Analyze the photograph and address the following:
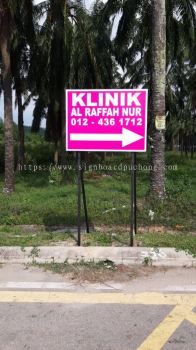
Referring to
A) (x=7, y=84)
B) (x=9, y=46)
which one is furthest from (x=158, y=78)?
(x=9, y=46)

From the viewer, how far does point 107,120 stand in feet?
20.3

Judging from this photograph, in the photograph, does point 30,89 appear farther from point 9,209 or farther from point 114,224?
point 114,224

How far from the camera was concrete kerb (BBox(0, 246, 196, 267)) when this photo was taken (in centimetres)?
581

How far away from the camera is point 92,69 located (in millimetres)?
18359

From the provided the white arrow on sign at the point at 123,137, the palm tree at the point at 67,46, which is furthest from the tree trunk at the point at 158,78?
the palm tree at the point at 67,46

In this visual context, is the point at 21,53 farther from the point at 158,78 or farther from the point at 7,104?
the point at 158,78

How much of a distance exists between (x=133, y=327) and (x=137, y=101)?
3246 millimetres

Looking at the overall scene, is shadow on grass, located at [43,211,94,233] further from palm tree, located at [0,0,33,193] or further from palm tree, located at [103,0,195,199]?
palm tree, located at [0,0,33,193]

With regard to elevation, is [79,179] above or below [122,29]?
below

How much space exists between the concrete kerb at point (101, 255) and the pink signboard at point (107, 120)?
139cm

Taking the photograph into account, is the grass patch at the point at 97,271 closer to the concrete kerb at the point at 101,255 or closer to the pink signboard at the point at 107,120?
the concrete kerb at the point at 101,255

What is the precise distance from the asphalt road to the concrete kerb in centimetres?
52

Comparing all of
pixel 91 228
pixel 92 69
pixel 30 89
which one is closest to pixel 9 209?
pixel 91 228

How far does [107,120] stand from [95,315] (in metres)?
2.91
